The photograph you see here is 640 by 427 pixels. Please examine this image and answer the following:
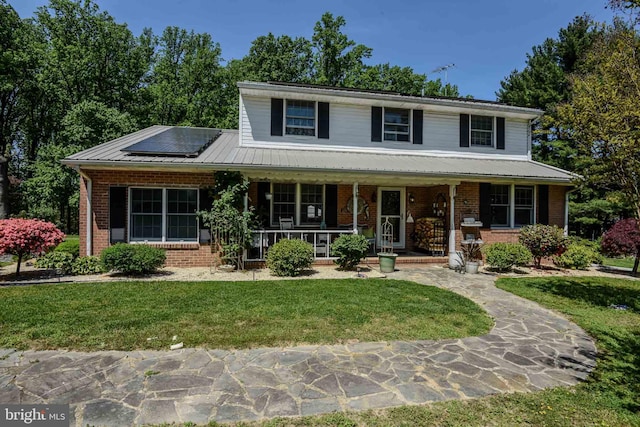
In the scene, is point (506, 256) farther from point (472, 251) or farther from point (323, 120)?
point (323, 120)

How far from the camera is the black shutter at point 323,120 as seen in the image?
12.0m

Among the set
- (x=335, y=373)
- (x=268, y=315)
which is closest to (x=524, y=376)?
(x=335, y=373)

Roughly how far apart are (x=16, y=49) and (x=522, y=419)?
108ft

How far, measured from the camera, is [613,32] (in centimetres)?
694

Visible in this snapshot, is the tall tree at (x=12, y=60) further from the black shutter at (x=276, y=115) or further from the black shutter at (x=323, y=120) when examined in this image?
the black shutter at (x=323, y=120)

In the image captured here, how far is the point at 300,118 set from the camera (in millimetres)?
11992

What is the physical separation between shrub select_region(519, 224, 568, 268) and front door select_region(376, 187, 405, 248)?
4.28 meters

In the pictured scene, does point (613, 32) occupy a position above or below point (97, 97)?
below

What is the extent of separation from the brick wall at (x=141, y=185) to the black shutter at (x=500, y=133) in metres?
11.8

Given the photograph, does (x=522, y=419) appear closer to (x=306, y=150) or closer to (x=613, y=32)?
(x=613, y=32)

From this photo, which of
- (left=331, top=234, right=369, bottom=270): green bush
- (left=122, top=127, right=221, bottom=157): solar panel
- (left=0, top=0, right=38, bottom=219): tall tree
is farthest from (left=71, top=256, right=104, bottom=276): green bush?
(left=0, top=0, right=38, bottom=219): tall tree

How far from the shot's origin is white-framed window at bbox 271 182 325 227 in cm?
→ 1162

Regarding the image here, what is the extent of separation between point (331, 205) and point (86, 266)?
776 cm

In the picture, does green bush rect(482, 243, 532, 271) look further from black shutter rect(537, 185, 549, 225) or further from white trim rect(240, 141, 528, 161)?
white trim rect(240, 141, 528, 161)
